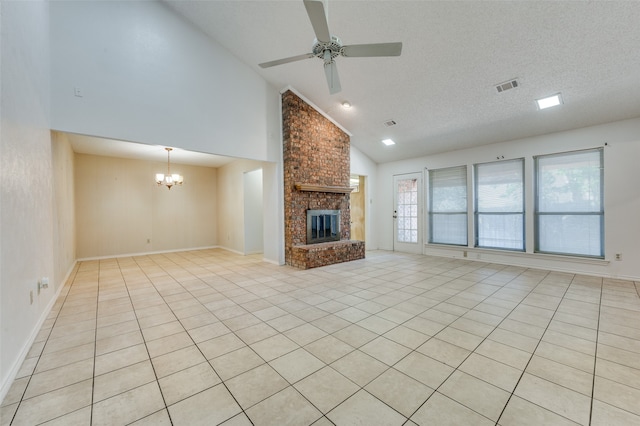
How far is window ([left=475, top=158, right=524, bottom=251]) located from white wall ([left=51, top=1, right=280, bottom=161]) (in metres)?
4.90

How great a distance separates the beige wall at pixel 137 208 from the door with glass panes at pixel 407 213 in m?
5.66

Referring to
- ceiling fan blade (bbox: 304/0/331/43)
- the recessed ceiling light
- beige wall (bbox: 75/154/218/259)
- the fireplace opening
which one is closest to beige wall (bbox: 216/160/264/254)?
beige wall (bbox: 75/154/218/259)

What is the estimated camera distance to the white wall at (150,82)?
3352 mm

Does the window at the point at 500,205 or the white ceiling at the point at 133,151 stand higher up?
the white ceiling at the point at 133,151

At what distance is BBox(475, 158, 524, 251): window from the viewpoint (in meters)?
5.32

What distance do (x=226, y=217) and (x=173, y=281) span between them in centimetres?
367

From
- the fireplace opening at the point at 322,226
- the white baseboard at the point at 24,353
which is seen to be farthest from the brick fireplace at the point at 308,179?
the white baseboard at the point at 24,353

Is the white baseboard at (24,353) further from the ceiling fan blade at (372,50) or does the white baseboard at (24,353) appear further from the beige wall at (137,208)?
the ceiling fan blade at (372,50)

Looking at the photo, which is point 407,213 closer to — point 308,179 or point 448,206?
point 448,206

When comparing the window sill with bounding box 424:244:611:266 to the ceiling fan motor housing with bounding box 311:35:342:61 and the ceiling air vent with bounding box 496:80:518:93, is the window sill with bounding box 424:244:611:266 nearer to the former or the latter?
the ceiling air vent with bounding box 496:80:518:93

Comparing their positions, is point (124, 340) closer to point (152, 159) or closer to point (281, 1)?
point (281, 1)

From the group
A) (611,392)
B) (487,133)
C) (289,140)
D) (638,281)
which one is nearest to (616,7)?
(487,133)

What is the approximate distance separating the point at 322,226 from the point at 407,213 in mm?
2636

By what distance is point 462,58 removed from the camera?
11.9 feet
